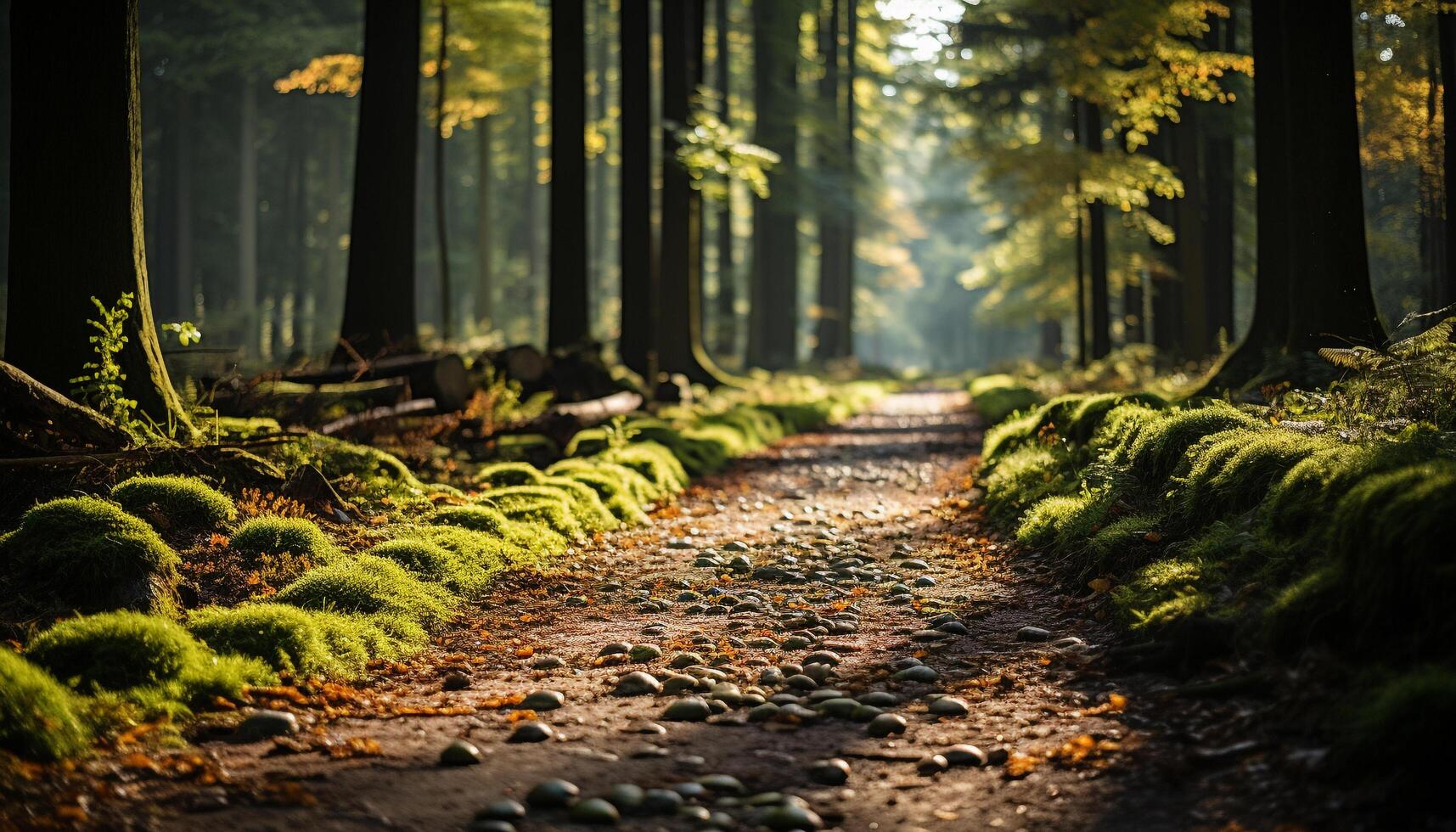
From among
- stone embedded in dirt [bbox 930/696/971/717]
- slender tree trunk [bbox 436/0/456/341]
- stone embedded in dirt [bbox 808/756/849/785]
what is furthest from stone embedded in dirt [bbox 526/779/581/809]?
slender tree trunk [bbox 436/0/456/341]

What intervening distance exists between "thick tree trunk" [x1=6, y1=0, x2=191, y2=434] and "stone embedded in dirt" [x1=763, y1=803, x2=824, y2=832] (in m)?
5.78

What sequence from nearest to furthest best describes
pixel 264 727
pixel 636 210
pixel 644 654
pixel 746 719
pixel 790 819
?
pixel 790 819, pixel 264 727, pixel 746 719, pixel 644 654, pixel 636 210

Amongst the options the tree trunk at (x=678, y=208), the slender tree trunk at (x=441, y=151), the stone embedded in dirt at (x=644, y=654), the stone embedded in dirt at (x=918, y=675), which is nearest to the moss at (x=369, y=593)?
the stone embedded in dirt at (x=644, y=654)

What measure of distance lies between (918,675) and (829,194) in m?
33.1

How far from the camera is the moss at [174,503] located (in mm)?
6445

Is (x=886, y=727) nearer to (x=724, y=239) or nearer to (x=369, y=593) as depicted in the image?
(x=369, y=593)

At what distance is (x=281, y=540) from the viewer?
6.65 meters

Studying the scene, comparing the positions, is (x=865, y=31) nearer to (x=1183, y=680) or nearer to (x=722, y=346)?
(x=722, y=346)

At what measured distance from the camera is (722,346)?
34812mm

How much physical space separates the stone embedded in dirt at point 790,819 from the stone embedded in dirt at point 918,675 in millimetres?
1732

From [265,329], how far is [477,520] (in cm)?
3541

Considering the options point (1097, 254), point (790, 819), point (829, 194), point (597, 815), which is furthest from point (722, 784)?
point (829, 194)

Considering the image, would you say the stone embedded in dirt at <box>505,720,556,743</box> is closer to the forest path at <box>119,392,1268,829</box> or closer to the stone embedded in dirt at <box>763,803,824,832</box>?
the forest path at <box>119,392,1268,829</box>

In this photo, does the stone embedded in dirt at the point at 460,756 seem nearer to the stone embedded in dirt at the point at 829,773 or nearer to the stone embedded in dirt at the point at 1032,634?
the stone embedded in dirt at the point at 829,773
